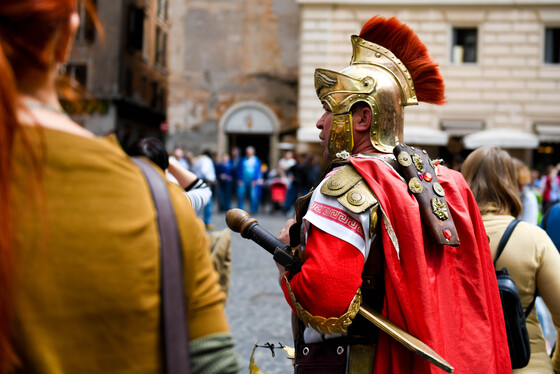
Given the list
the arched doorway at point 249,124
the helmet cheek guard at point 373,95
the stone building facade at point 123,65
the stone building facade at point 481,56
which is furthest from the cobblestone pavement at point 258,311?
the stone building facade at point 123,65

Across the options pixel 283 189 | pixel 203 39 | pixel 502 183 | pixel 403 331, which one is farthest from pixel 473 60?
pixel 403 331

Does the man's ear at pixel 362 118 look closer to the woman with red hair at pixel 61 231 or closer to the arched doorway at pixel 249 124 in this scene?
the woman with red hair at pixel 61 231

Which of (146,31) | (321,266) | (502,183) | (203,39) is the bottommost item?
(321,266)

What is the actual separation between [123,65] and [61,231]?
3174 cm

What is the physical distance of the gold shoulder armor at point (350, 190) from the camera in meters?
1.97

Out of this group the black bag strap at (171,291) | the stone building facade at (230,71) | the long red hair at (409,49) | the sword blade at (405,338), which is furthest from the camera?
the stone building facade at (230,71)

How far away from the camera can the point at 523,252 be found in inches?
110

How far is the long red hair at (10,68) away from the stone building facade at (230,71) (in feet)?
78.2

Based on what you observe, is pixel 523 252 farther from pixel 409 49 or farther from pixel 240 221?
pixel 240 221

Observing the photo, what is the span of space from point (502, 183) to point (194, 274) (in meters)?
2.29

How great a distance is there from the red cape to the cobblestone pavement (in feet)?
5.05

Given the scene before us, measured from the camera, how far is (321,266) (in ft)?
6.27

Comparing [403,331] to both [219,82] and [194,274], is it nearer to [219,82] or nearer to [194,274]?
[194,274]

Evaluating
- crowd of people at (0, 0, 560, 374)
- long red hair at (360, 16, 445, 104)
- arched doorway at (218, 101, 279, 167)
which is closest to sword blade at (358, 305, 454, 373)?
crowd of people at (0, 0, 560, 374)
